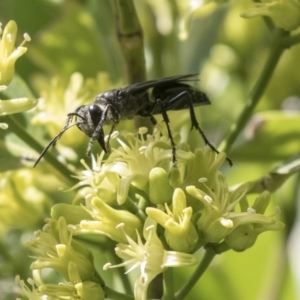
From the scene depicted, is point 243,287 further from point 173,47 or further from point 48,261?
point 48,261

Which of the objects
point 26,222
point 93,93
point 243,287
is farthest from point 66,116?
point 243,287

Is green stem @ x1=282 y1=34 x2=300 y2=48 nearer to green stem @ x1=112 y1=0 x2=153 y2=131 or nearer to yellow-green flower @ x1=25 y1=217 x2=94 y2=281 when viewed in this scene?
green stem @ x1=112 y1=0 x2=153 y2=131

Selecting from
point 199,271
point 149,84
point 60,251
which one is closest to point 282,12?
point 149,84

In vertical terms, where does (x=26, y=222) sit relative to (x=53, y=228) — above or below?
below

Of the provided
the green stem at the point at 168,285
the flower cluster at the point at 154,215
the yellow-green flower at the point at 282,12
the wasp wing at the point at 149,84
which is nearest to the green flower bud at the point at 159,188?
the flower cluster at the point at 154,215

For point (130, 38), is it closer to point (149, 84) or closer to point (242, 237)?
point (149, 84)

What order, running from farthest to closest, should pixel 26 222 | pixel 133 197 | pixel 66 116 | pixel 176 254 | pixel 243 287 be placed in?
1. pixel 243 287
2. pixel 26 222
3. pixel 66 116
4. pixel 133 197
5. pixel 176 254
